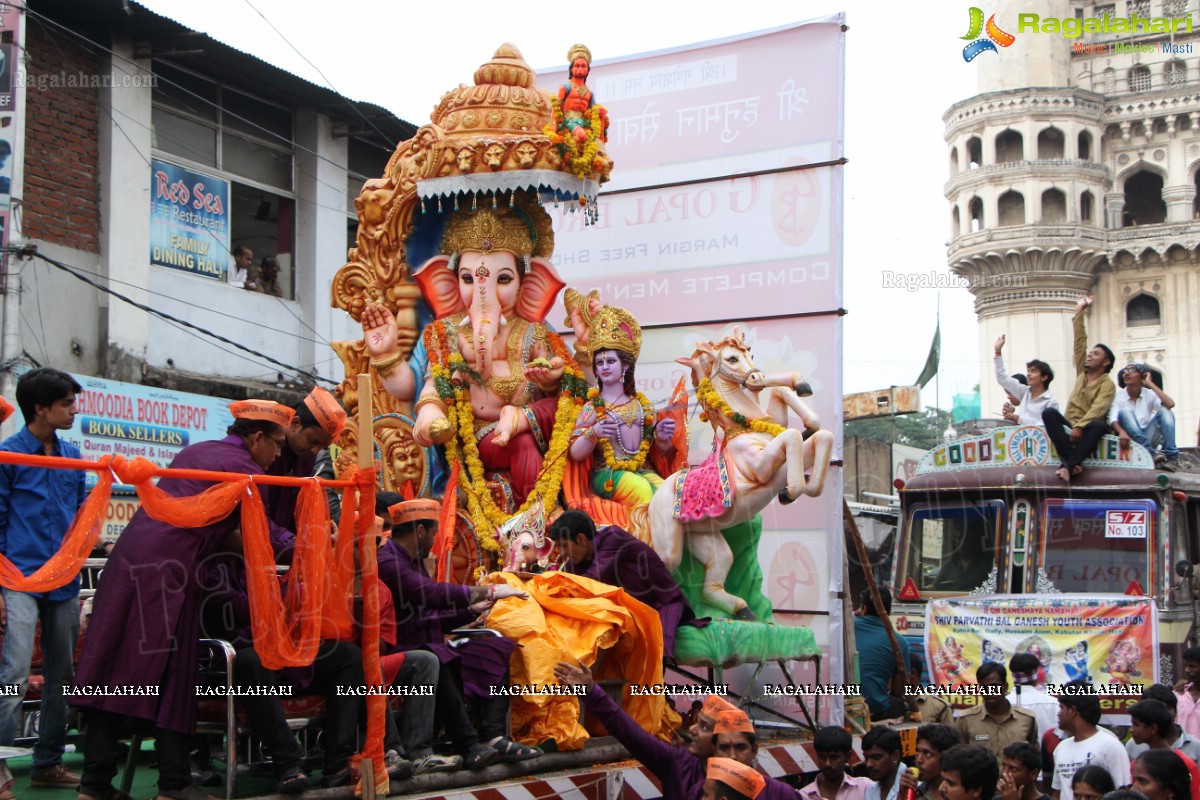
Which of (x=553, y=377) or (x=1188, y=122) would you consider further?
(x=1188, y=122)

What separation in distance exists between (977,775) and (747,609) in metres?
3.77

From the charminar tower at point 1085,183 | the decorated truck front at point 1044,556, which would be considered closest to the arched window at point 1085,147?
the charminar tower at point 1085,183

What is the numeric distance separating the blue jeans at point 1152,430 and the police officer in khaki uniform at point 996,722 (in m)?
5.80

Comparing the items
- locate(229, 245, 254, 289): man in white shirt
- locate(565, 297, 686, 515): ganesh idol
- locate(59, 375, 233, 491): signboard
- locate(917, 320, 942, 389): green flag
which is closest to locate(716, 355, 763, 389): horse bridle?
locate(565, 297, 686, 515): ganesh idol

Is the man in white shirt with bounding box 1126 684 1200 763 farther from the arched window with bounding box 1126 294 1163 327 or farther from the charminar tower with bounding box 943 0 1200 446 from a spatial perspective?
the arched window with bounding box 1126 294 1163 327

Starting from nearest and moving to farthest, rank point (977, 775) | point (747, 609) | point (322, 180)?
1. point (977, 775)
2. point (747, 609)
3. point (322, 180)

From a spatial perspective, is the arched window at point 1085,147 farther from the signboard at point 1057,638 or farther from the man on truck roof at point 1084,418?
the signboard at point 1057,638

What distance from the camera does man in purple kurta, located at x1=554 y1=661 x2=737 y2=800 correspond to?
5.31 metres

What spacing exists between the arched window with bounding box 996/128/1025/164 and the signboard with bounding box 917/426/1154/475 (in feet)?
118

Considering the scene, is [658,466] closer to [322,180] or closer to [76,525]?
[76,525]

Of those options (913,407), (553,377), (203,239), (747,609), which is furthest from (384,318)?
(913,407)

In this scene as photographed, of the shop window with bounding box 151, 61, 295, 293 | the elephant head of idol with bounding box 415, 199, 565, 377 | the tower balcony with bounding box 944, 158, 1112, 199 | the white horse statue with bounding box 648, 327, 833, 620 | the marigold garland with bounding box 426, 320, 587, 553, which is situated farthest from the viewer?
the tower balcony with bounding box 944, 158, 1112, 199

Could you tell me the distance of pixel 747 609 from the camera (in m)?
8.42

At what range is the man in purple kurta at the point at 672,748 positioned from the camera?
5309mm
